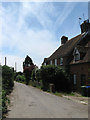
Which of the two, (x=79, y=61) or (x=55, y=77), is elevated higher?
(x=79, y=61)

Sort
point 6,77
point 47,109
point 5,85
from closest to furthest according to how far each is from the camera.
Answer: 1. point 47,109
2. point 5,85
3. point 6,77

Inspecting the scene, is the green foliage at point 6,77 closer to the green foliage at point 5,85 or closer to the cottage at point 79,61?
the green foliage at point 5,85

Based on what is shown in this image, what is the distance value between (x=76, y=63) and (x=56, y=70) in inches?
130

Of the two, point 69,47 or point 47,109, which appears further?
point 69,47

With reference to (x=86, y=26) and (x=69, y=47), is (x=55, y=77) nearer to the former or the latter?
(x=69, y=47)

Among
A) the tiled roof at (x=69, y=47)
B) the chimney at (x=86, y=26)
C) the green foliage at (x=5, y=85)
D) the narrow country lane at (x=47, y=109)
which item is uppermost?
the chimney at (x=86, y=26)

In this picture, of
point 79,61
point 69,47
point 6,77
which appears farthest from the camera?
point 69,47

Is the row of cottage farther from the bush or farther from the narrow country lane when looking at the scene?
the narrow country lane

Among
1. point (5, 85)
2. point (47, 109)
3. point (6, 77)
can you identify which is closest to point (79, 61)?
point (6, 77)

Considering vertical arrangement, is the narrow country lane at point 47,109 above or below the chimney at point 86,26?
below

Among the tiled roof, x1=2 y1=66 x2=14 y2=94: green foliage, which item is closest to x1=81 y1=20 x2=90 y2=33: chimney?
the tiled roof

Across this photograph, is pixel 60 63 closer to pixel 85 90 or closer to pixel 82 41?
pixel 82 41

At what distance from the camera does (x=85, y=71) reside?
1617 centimetres

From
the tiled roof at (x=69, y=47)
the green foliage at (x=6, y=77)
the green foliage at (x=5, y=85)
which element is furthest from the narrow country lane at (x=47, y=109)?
the tiled roof at (x=69, y=47)
